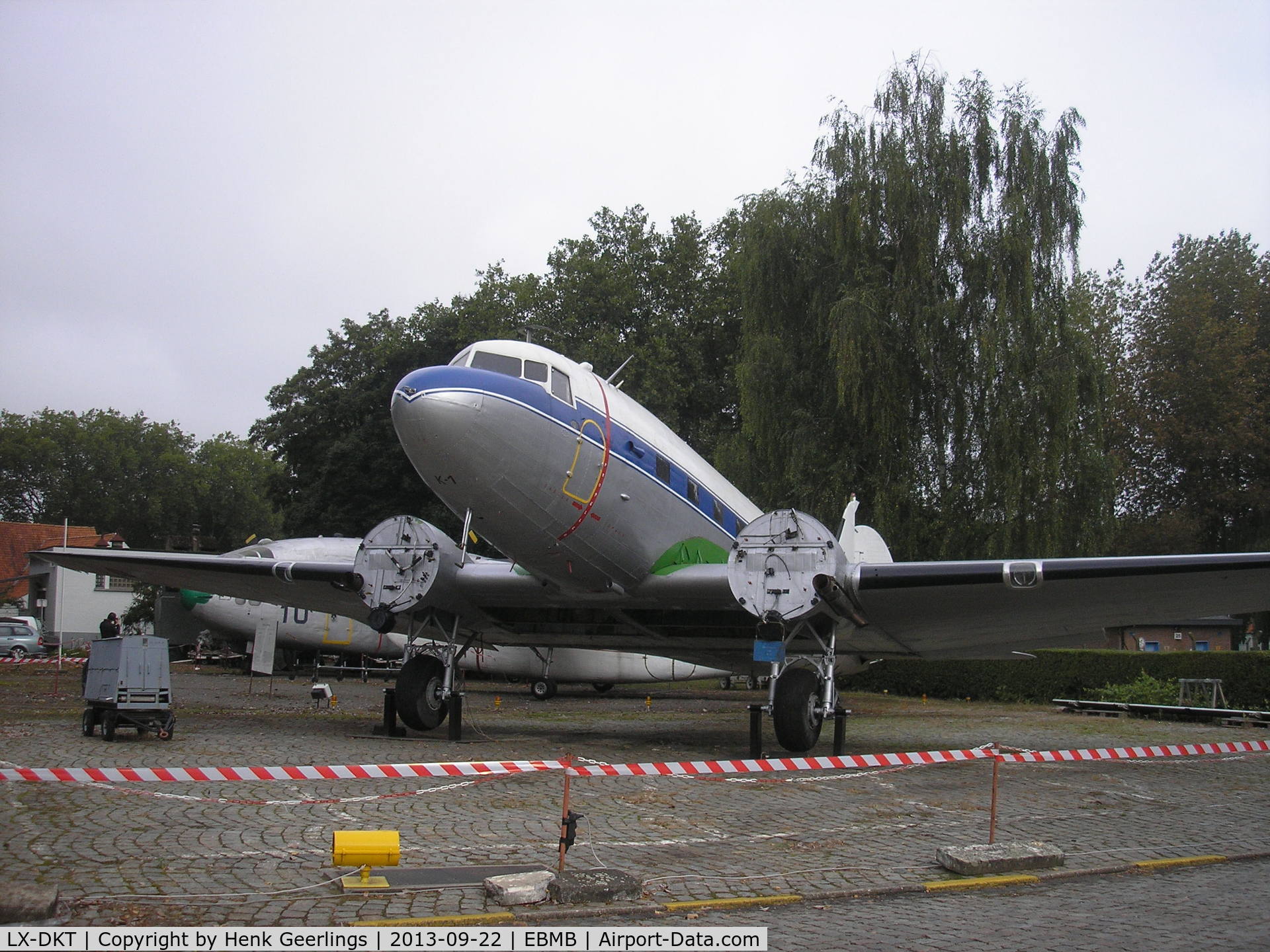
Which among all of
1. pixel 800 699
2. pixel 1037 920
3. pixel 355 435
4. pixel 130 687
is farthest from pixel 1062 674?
pixel 355 435

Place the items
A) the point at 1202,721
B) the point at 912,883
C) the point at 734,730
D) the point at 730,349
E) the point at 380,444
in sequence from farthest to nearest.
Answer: the point at 730,349, the point at 380,444, the point at 1202,721, the point at 734,730, the point at 912,883

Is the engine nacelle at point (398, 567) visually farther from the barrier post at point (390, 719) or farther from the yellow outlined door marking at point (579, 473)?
the yellow outlined door marking at point (579, 473)

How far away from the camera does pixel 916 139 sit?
25547 millimetres

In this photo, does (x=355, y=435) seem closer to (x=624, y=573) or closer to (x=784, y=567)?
(x=624, y=573)

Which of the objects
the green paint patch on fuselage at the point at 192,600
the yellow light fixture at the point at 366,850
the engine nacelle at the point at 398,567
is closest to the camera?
the yellow light fixture at the point at 366,850

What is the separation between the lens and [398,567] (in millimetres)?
12664

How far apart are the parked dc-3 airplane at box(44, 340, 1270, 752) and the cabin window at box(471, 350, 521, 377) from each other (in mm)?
26

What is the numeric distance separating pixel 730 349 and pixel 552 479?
106 feet

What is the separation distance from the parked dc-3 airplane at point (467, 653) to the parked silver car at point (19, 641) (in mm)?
16039

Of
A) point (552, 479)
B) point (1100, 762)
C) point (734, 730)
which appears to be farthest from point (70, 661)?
point (1100, 762)

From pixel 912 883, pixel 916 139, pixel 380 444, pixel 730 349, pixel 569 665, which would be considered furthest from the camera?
pixel 730 349

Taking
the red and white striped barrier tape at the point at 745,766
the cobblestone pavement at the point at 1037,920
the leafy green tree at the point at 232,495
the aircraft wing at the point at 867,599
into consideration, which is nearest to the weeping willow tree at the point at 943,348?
the aircraft wing at the point at 867,599

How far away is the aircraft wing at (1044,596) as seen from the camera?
10.8 meters

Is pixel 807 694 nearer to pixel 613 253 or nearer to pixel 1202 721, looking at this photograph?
pixel 1202 721
